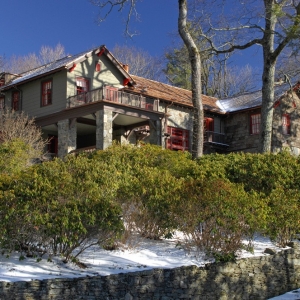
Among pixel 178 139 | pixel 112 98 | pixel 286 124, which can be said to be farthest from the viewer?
pixel 286 124

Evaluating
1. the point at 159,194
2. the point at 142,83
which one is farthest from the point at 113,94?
the point at 159,194

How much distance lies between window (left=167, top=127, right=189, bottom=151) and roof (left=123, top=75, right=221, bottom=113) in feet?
5.18

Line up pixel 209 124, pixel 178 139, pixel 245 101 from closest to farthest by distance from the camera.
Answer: pixel 178 139, pixel 209 124, pixel 245 101

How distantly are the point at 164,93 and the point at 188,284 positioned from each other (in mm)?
19786

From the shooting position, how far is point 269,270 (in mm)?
12227

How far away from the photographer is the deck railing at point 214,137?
102ft

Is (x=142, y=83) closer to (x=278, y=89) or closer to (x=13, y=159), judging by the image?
(x=278, y=89)

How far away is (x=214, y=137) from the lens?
104ft

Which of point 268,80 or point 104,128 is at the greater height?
point 268,80

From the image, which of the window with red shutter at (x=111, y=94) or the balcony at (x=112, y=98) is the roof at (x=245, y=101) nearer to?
the balcony at (x=112, y=98)

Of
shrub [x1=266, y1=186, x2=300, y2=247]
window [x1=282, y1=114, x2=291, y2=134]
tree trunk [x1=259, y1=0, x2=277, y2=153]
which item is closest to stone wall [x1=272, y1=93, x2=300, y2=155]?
window [x1=282, y1=114, x2=291, y2=134]

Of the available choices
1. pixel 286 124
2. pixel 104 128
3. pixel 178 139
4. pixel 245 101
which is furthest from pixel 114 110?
pixel 286 124

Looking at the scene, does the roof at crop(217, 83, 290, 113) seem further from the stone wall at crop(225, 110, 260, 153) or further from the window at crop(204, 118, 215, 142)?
the window at crop(204, 118, 215, 142)

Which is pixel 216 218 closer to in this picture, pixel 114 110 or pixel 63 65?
pixel 114 110
